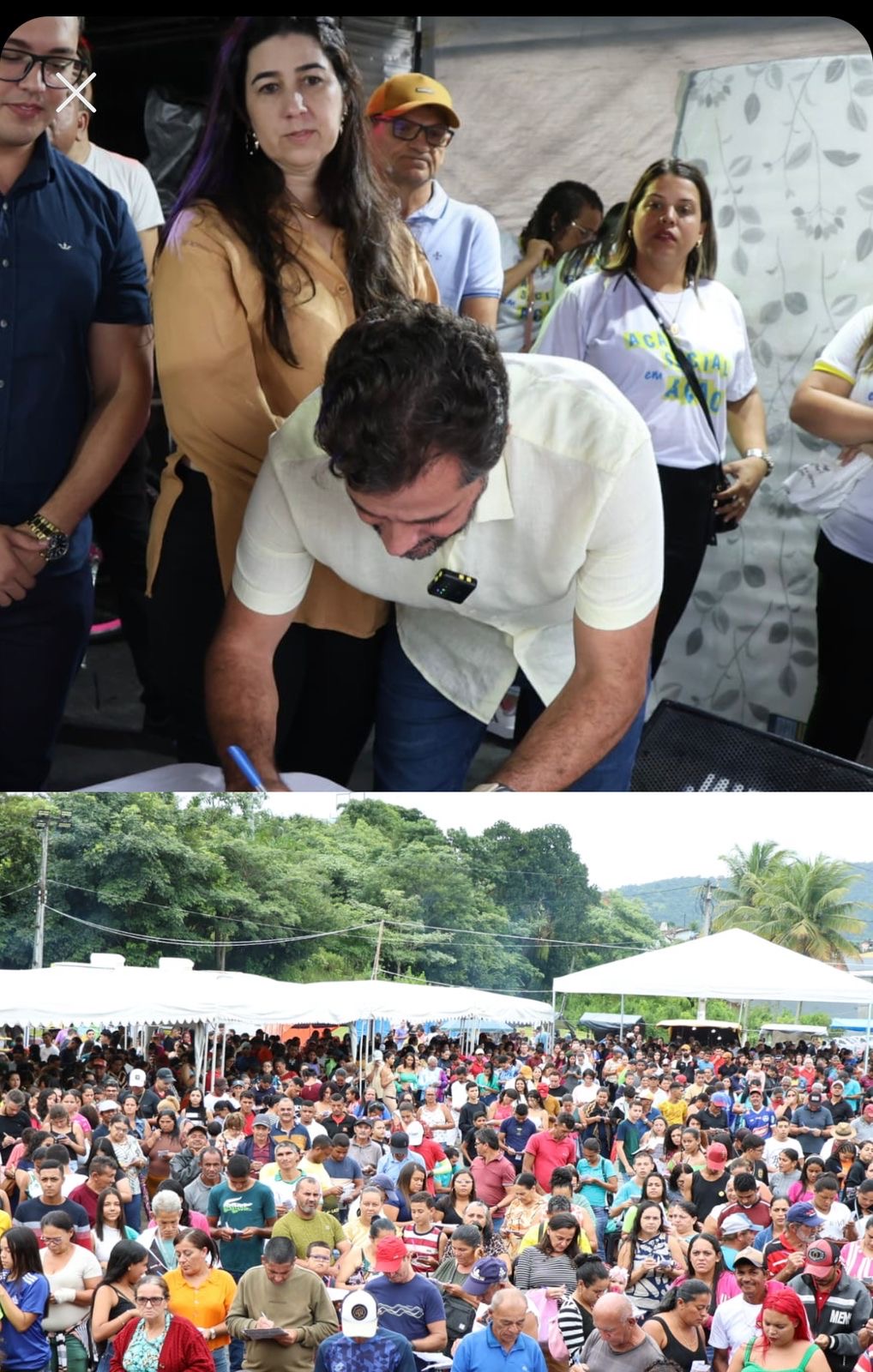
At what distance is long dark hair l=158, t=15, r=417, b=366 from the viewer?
252 cm

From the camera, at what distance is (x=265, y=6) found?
2543mm

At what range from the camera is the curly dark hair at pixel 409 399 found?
247 centimetres

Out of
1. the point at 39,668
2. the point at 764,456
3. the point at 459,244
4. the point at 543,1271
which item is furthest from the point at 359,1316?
the point at 459,244

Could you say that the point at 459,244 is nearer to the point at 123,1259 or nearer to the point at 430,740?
the point at 430,740

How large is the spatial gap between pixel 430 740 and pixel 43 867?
0.75 meters

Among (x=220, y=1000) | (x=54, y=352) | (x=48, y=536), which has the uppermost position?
(x=54, y=352)

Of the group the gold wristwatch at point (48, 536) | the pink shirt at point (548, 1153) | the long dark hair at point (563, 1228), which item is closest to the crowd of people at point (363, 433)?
the gold wristwatch at point (48, 536)

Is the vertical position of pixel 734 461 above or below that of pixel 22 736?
above

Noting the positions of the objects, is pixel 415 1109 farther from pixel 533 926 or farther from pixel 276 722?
pixel 276 722

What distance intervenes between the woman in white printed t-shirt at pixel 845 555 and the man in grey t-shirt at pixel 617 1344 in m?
1.14

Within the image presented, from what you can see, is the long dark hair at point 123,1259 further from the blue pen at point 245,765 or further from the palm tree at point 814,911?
the palm tree at point 814,911

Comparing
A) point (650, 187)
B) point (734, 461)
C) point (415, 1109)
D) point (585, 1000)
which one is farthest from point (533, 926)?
point (650, 187)

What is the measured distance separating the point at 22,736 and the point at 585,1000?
1159 millimetres

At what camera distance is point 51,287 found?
8.39ft
